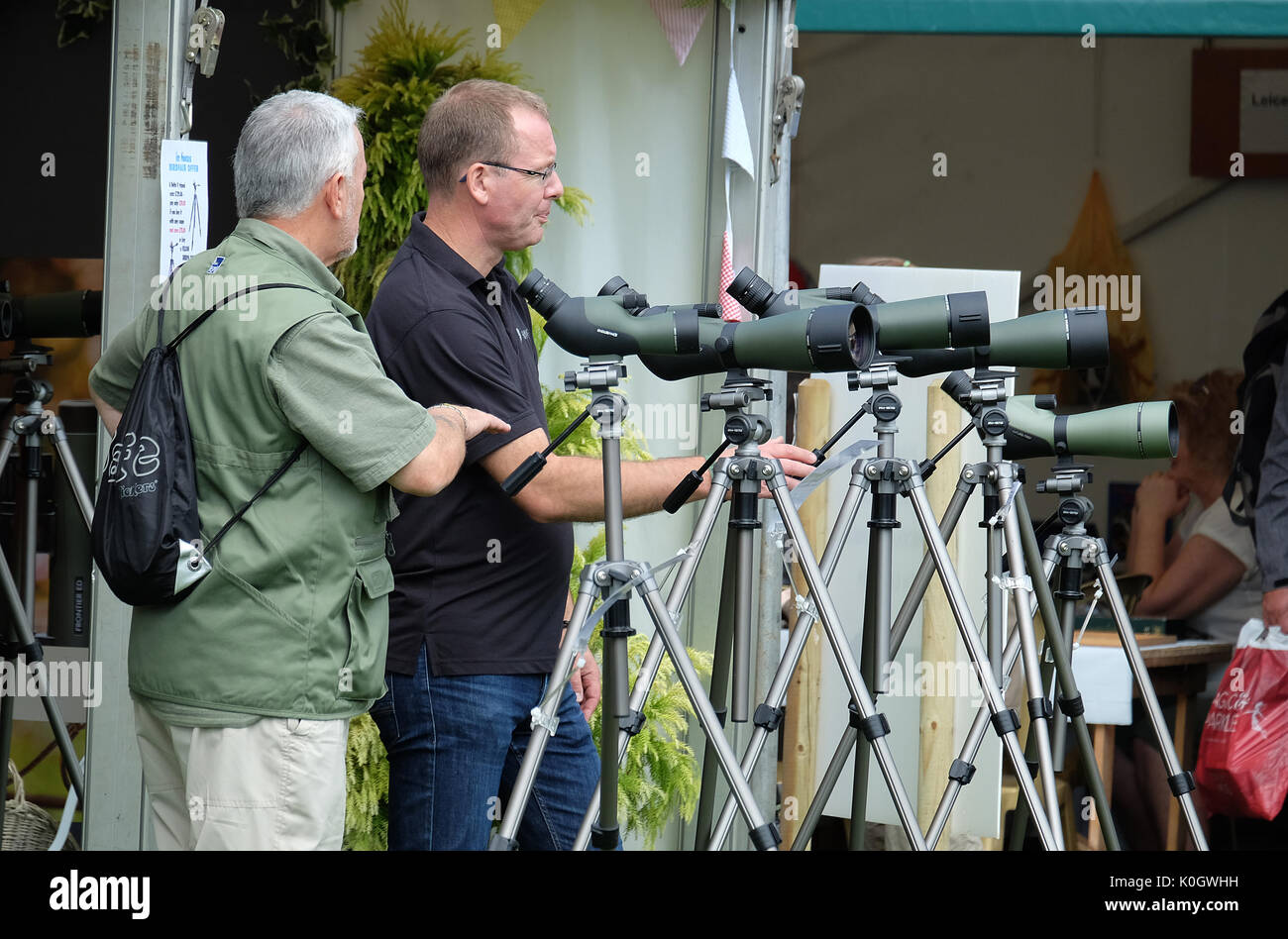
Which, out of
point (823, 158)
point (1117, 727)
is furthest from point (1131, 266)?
point (1117, 727)

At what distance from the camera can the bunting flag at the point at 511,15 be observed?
3906mm

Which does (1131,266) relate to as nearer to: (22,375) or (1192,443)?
(1192,443)

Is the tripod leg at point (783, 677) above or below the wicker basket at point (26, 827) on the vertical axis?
above

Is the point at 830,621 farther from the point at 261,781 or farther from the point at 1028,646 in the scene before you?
the point at 261,781

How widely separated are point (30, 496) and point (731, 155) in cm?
203

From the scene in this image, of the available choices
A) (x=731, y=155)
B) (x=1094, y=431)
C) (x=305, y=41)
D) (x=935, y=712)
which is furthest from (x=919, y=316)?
(x=305, y=41)

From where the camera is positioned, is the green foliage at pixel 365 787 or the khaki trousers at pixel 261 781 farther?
the green foliage at pixel 365 787

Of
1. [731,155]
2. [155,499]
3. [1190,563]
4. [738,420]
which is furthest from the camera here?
[1190,563]

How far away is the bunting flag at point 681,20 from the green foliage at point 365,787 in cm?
207

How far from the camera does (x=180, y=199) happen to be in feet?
10.4

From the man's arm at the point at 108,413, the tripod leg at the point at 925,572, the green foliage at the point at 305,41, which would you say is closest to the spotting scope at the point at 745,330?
the tripod leg at the point at 925,572

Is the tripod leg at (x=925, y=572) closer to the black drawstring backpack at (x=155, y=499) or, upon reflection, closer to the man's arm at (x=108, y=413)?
the black drawstring backpack at (x=155, y=499)

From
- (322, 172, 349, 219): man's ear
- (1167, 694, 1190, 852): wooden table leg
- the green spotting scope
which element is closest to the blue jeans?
(322, 172, 349, 219): man's ear

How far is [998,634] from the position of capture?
10.2 feet
